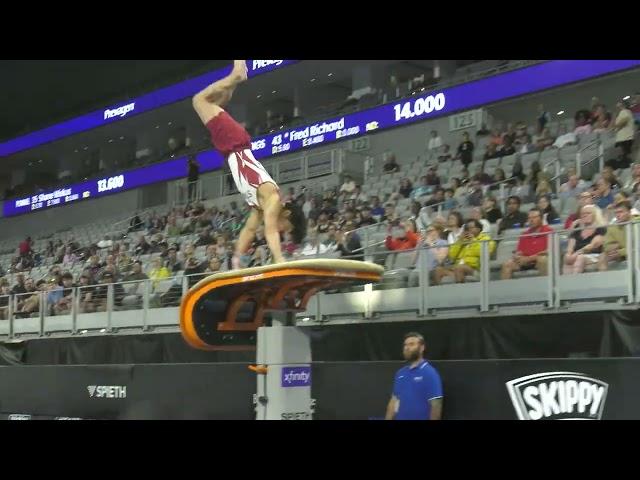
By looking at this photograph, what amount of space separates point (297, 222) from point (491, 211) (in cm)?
417

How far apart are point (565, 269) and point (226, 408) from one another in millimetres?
3140

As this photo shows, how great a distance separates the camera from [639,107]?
1068cm

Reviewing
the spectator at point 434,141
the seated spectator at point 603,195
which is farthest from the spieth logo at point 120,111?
the seated spectator at point 603,195

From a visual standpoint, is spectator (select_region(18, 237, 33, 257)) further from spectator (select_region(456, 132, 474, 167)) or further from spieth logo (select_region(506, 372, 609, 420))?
spieth logo (select_region(506, 372, 609, 420))

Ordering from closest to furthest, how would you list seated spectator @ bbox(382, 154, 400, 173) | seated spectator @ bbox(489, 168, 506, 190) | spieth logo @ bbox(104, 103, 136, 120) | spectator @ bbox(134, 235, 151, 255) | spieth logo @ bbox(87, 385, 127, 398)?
spieth logo @ bbox(87, 385, 127, 398) → seated spectator @ bbox(489, 168, 506, 190) → spectator @ bbox(134, 235, 151, 255) → seated spectator @ bbox(382, 154, 400, 173) → spieth logo @ bbox(104, 103, 136, 120)

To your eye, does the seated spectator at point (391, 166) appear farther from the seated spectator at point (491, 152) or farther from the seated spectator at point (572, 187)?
the seated spectator at point (572, 187)

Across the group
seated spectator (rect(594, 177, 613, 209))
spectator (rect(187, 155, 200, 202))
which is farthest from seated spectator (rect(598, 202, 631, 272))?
spectator (rect(187, 155, 200, 202))

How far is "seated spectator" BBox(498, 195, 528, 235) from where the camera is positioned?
8.16 meters

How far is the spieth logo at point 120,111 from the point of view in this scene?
67.8 ft

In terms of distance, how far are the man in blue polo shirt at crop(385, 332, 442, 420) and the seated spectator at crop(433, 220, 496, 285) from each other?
5.81 feet

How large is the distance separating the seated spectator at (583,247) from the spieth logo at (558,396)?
1.39 m

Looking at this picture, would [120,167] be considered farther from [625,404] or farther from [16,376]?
[625,404]

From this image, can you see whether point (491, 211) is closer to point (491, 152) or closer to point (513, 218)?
point (513, 218)
